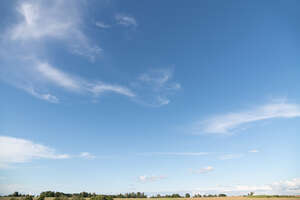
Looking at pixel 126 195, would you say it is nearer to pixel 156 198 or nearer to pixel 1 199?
pixel 156 198

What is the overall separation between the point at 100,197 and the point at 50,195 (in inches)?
1980

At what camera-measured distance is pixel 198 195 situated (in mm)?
154625

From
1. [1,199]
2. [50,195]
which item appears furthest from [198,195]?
[1,199]

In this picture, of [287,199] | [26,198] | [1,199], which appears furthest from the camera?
[1,199]

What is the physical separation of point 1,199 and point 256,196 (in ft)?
534

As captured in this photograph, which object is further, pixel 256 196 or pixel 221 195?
pixel 221 195

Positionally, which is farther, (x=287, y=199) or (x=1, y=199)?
(x=1, y=199)

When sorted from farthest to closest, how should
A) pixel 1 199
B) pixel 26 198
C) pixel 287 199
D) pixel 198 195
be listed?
pixel 198 195 < pixel 1 199 < pixel 26 198 < pixel 287 199

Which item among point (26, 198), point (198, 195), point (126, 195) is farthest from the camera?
point (126, 195)

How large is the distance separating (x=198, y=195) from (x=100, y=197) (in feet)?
241

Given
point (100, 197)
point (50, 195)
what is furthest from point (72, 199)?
point (50, 195)

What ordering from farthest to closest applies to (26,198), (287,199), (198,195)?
(198,195) → (26,198) → (287,199)

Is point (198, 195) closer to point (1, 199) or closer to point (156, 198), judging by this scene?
point (156, 198)

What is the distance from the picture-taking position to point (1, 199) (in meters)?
140
